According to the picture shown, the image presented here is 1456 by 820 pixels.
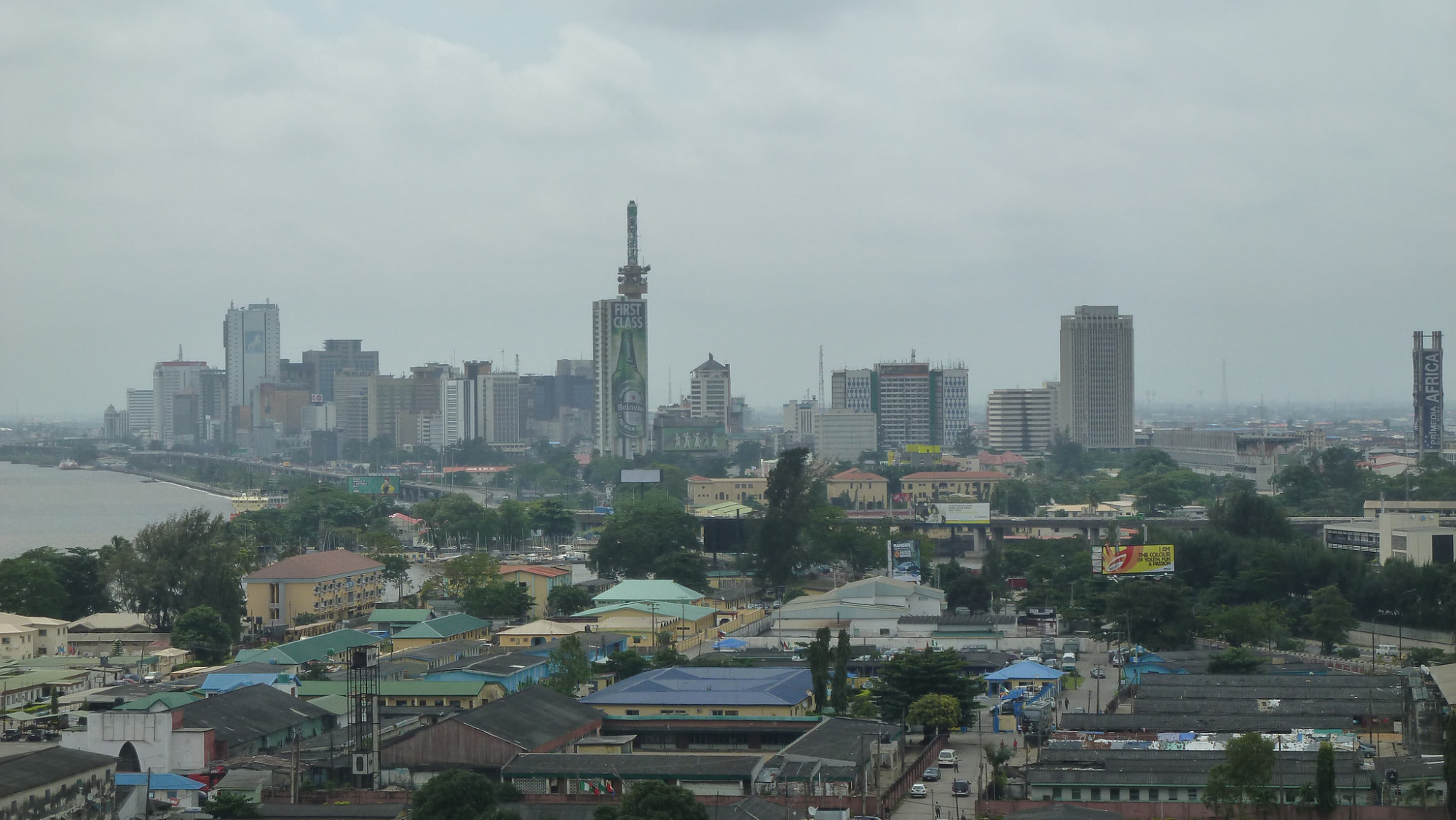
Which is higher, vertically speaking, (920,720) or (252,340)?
→ (252,340)

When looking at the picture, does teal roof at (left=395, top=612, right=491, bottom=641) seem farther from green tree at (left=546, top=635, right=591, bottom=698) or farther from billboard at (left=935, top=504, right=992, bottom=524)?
billboard at (left=935, top=504, right=992, bottom=524)

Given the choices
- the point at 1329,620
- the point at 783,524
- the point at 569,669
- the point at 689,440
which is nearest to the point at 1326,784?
the point at 569,669

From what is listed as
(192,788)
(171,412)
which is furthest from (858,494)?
(171,412)

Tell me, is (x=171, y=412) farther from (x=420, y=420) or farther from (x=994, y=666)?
(x=994, y=666)

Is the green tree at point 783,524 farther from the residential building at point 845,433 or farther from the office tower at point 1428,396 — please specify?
the residential building at point 845,433

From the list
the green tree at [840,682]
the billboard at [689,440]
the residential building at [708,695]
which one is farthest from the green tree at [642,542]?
the billboard at [689,440]

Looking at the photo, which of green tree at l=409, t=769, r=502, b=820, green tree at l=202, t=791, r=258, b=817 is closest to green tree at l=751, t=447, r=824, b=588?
green tree at l=202, t=791, r=258, b=817
